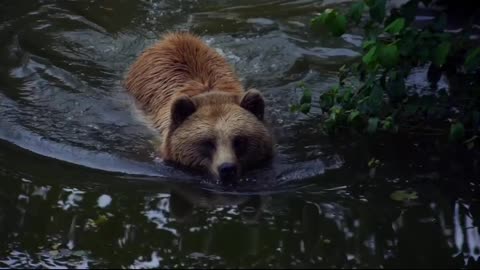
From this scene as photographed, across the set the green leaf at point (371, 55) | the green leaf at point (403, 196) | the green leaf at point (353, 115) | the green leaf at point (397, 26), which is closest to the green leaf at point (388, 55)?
the green leaf at point (371, 55)

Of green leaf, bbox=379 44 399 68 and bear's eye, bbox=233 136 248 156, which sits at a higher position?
green leaf, bbox=379 44 399 68

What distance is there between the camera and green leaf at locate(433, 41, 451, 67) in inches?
279

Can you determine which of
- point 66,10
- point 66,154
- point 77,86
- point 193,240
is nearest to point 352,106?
point 193,240

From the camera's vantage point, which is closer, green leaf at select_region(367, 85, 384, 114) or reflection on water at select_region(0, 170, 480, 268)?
reflection on water at select_region(0, 170, 480, 268)

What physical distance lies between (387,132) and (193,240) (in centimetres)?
300

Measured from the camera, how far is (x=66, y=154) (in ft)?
29.0

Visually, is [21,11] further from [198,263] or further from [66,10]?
[198,263]

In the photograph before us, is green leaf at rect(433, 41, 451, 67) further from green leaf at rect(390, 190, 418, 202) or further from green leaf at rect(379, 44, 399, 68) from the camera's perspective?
green leaf at rect(390, 190, 418, 202)

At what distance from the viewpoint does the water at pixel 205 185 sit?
6.71m

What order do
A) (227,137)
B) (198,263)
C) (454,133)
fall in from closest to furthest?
(198,263) < (454,133) < (227,137)

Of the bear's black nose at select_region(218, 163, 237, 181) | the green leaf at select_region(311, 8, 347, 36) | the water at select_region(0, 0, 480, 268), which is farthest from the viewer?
the bear's black nose at select_region(218, 163, 237, 181)

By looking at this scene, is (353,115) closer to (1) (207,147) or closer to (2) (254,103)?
(2) (254,103)

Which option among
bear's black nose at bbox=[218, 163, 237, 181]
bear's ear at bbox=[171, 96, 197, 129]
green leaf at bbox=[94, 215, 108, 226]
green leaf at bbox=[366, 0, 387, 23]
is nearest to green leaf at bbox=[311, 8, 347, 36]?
green leaf at bbox=[366, 0, 387, 23]

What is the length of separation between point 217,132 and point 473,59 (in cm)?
249
